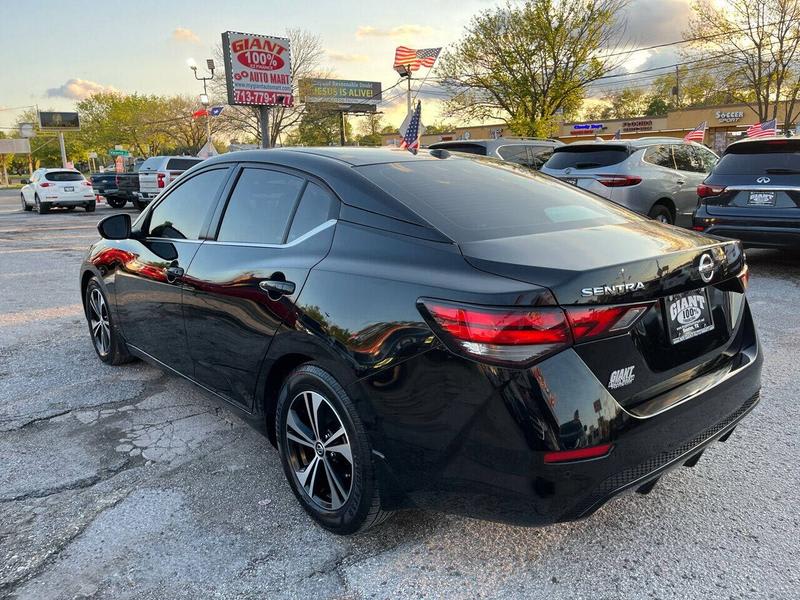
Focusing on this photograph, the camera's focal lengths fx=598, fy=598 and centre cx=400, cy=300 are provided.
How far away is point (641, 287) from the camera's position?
2010 mm

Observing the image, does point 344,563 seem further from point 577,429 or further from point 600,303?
point 600,303

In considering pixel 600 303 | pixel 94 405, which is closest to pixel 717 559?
pixel 600 303

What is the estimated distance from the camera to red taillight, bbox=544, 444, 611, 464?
6.14 feet

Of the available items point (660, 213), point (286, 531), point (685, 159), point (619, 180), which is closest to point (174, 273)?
point (286, 531)

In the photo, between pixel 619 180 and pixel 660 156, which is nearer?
pixel 619 180

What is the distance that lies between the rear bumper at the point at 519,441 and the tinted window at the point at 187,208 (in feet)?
6.09

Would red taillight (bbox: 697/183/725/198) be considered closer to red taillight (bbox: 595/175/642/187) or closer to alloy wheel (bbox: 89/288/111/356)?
red taillight (bbox: 595/175/642/187)

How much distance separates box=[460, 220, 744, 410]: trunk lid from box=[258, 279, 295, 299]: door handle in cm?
82

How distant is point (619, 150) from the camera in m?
9.03

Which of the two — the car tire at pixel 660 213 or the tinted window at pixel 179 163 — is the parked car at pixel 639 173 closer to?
the car tire at pixel 660 213

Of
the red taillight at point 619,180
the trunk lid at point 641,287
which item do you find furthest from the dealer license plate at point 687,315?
the red taillight at point 619,180

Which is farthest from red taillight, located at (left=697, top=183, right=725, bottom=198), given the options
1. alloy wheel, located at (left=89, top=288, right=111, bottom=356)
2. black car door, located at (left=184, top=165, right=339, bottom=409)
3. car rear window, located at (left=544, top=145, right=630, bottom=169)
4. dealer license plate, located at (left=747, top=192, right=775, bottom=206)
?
alloy wheel, located at (left=89, top=288, right=111, bottom=356)

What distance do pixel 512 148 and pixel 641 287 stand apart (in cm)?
896

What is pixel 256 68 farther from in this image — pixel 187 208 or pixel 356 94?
pixel 356 94
